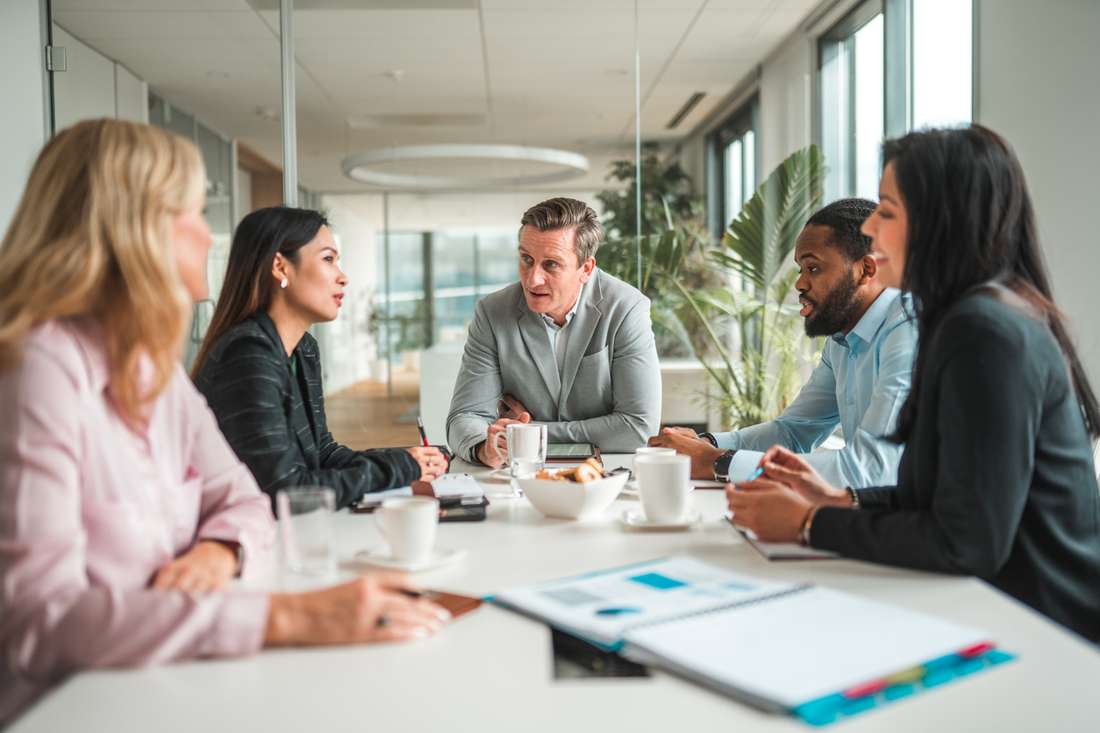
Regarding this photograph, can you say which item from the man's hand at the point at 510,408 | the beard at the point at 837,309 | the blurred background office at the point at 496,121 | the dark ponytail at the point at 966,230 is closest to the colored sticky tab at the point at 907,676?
the dark ponytail at the point at 966,230

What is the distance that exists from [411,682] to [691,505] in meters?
0.90

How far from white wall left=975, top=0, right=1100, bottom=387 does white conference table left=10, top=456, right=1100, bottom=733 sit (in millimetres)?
2452

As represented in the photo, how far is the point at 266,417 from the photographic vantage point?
1780 millimetres

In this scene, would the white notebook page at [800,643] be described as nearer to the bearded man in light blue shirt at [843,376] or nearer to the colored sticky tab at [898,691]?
the colored sticky tab at [898,691]

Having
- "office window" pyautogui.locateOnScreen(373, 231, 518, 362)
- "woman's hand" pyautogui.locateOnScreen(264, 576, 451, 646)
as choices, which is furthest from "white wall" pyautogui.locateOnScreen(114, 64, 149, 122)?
"woman's hand" pyautogui.locateOnScreen(264, 576, 451, 646)

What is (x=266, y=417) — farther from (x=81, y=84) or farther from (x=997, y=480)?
(x=81, y=84)

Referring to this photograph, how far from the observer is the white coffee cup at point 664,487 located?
148 centimetres

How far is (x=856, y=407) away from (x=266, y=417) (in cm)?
138

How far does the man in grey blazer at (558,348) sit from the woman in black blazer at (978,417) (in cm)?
135

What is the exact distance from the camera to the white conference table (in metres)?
0.79

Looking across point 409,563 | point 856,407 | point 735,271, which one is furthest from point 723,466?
point 735,271

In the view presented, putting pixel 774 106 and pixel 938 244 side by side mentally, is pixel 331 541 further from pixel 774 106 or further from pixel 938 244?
pixel 774 106

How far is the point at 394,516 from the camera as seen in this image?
125 cm

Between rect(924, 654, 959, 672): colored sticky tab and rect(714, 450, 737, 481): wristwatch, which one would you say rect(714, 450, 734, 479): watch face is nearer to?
rect(714, 450, 737, 481): wristwatch
